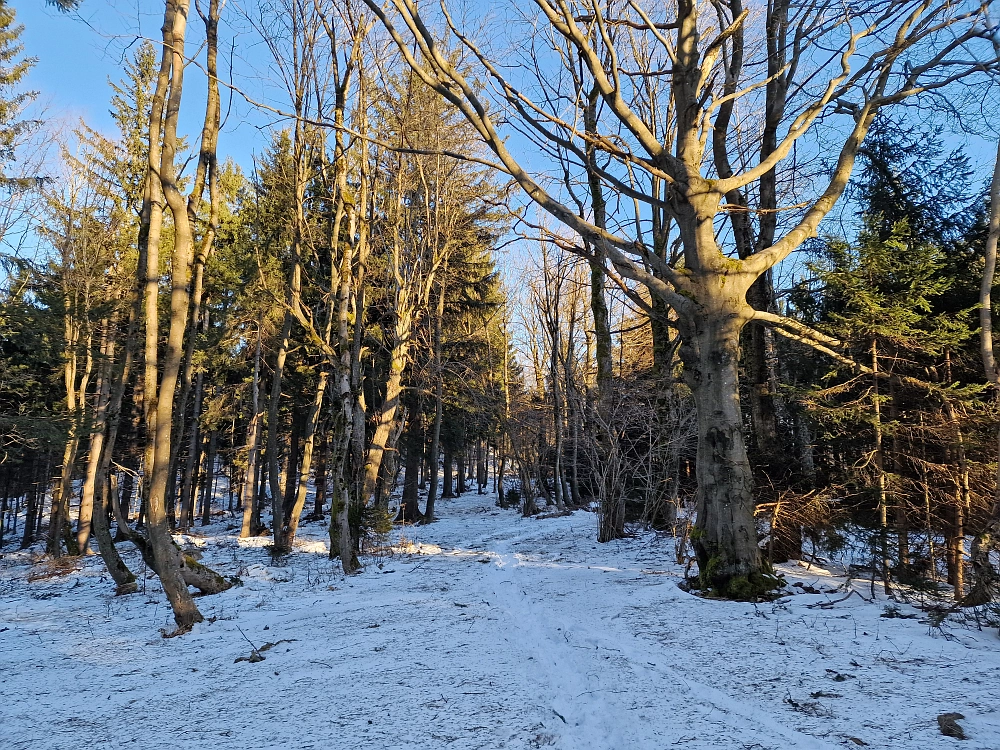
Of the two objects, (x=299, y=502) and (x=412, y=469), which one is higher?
(x=412, y=469)

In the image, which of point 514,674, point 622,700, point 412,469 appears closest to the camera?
point 622,700

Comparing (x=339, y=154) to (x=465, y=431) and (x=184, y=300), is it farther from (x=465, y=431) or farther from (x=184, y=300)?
(x=465, y=431)

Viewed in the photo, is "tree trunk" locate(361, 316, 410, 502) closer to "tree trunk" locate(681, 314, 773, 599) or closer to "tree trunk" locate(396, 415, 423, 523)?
"tree trunk" locate(681, 314, 773, 599)

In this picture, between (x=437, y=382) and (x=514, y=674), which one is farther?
(x=437, y=382)

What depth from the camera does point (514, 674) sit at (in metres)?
3.67

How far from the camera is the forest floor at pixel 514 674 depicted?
9.14 feet

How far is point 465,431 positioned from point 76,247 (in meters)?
16.3

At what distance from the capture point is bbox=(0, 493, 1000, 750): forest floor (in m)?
2.79

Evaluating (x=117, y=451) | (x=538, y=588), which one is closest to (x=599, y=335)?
(x=538, y=588)

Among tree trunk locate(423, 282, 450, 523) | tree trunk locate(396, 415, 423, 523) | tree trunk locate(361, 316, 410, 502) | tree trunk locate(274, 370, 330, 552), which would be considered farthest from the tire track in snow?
tree trunk locate(396, 415, 423, 523)

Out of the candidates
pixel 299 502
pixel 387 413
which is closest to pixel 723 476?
pixel 387 413

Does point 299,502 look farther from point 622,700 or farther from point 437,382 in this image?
point 622,700

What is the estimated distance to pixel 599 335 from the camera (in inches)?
513

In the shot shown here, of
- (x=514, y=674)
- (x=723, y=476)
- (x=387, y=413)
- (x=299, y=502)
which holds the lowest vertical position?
(x=514, y=674)
